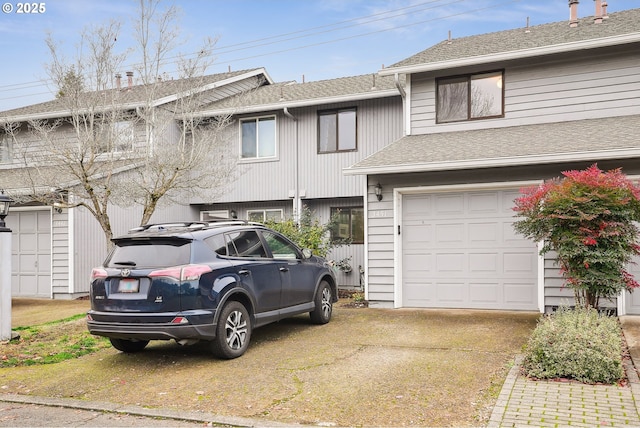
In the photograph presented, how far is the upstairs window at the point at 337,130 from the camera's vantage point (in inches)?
606

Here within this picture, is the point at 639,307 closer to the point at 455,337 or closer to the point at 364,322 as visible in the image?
the point at 455,337

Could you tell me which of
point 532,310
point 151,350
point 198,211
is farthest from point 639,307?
point 198,211

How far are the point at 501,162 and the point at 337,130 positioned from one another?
674 centimetres

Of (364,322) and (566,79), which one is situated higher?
(566,79)

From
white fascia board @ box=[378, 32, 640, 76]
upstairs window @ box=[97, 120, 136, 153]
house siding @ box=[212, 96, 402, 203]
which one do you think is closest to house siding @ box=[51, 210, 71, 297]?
upstairs window @ box=[97, 120, 136, 153]

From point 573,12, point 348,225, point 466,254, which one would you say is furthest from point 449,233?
point 573,12

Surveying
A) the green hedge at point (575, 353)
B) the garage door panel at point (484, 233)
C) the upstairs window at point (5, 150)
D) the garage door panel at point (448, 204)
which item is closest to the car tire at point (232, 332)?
the green hedge at point (575, 353)

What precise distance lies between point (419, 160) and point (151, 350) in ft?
18.8

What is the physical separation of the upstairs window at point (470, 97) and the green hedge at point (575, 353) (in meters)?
6.39

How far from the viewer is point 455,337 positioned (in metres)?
7.99

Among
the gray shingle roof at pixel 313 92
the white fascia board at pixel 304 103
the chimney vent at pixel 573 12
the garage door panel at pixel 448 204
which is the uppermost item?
the chimney vent at pixel 573 12

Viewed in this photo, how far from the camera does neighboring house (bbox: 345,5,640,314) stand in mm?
9938

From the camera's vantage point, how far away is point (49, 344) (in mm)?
8359

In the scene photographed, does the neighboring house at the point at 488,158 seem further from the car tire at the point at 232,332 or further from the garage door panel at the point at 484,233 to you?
the car tire at the point at 232,332
